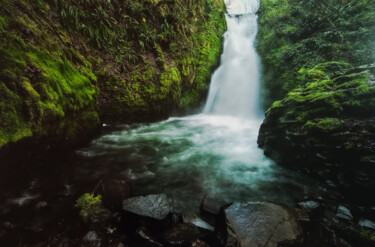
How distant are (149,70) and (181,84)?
221 centimetres

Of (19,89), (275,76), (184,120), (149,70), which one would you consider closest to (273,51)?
(275,76)

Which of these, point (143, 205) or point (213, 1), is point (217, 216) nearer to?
point (143, 205)

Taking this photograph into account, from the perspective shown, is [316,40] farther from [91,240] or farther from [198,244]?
[91,240]

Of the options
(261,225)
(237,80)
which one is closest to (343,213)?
(261,225)

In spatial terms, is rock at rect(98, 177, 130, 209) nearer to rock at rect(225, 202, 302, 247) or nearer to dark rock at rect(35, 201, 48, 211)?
→ dark rock at rect(35, 201, 48, 211)

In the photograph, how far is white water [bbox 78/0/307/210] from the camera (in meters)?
4.38

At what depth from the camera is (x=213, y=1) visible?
52.2ft

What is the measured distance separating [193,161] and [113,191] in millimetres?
2616

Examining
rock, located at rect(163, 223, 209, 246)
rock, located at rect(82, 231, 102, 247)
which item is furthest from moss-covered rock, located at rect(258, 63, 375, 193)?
rock, located at rect(82, 231, 102, 247)

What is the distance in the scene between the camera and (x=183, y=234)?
2.88 m

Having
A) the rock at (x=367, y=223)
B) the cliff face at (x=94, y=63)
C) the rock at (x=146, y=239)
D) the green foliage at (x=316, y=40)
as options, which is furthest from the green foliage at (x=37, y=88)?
the green foliage at (x=316, y=40)

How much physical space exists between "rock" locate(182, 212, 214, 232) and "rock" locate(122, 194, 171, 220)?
30cm

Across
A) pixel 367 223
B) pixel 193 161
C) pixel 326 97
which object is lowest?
pixel 367 223

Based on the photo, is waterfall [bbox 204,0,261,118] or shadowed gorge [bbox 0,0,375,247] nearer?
shadowed gorge [bbox 0,0,375,247]
